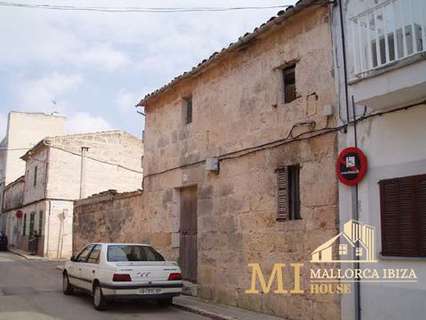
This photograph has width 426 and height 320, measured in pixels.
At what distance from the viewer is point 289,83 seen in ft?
31.1

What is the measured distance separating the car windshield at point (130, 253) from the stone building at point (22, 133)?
31.7 metres

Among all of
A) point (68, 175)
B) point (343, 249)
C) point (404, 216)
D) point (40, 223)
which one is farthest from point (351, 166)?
point (40, 223)

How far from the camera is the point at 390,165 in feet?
23.2

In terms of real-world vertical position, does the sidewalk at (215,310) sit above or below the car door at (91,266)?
below

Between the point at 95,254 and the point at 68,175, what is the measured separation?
1899cm

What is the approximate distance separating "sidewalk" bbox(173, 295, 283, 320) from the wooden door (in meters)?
1.13

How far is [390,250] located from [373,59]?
2.63m

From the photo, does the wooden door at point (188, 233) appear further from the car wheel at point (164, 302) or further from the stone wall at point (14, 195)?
the stone wall at point (14, 195)

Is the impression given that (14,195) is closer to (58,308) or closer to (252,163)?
(58,308)

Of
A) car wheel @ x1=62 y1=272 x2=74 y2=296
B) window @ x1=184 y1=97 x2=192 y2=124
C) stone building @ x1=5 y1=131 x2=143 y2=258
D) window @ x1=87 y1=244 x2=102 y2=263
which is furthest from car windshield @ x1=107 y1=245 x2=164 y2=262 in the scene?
stone building @ x1=5 y1=131 x2=143 y2=258

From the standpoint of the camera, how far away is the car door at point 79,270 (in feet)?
36.2

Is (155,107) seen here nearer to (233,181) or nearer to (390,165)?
(233,181)

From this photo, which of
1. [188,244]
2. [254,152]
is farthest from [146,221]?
[254,152]

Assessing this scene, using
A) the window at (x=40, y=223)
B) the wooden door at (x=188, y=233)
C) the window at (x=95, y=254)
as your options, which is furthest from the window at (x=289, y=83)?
the window at (x=40, y=223)
